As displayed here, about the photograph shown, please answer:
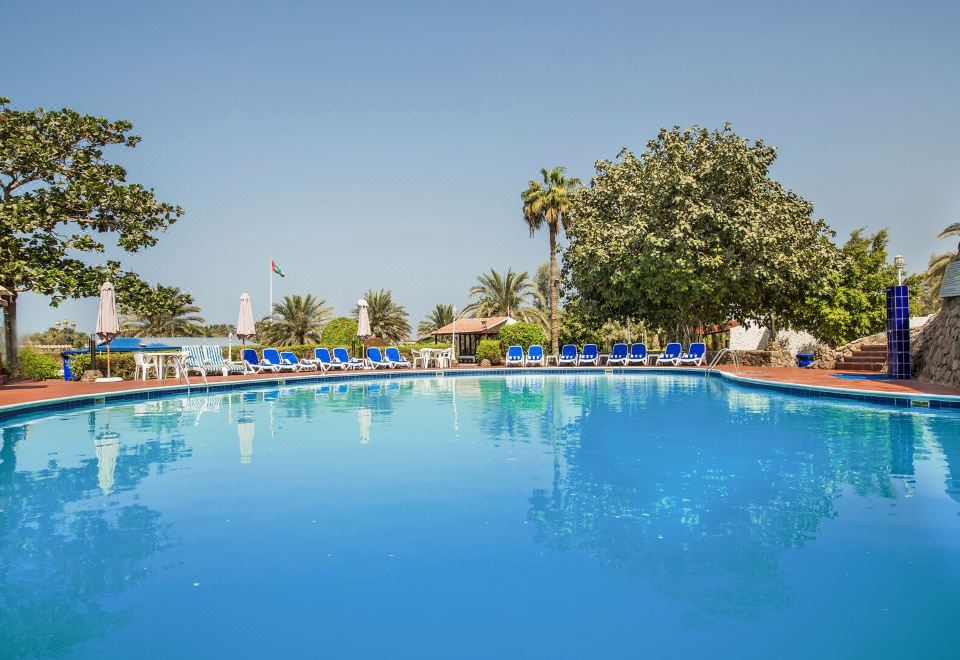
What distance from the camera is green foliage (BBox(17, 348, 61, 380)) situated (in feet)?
68.0

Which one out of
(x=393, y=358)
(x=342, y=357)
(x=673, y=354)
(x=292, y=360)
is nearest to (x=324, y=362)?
(x=342, y=357)

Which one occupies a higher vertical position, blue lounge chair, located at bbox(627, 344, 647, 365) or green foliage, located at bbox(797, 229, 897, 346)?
green foliage, located at bbox(797, 229, 897, 346)

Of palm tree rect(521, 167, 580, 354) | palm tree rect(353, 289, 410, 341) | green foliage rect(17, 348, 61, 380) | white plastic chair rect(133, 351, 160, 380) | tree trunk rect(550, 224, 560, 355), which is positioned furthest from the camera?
palm tree rect(353, 289, 410, 341)

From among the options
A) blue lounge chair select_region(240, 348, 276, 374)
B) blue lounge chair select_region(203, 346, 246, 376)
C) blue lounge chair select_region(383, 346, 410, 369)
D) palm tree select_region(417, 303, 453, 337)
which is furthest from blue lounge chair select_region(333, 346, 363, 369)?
palm tree select_region(417, 303, 453, 337)

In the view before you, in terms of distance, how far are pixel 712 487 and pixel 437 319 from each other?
149 ft

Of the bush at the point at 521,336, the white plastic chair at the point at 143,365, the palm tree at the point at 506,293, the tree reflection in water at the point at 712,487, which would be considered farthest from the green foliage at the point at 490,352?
the tree reflection in water at the point at 712,487

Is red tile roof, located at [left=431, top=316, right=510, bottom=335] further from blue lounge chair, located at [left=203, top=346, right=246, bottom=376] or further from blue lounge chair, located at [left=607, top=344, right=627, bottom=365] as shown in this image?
blue lounge chair, located at [left=203, top=346, right=246, bottom=376]

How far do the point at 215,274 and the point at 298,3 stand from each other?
67.4ft

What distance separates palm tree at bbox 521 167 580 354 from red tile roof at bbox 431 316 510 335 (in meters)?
11.0

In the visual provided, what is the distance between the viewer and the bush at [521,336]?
99.8 feet

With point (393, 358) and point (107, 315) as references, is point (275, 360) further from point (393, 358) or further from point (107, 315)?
point (107, 315)

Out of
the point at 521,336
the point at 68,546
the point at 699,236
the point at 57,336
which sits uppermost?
the point at 699,236

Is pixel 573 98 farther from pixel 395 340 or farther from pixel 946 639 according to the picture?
pixel 395 340

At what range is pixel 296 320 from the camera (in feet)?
143
